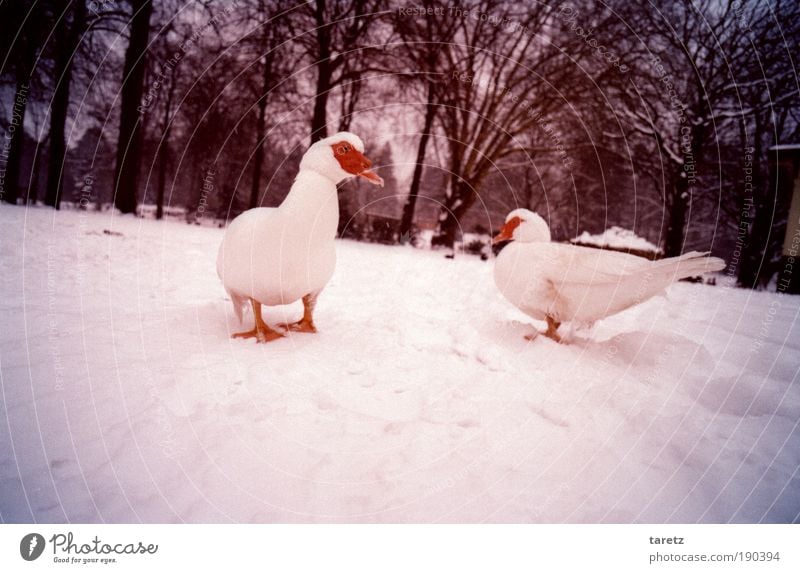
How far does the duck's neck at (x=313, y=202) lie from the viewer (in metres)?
2.09

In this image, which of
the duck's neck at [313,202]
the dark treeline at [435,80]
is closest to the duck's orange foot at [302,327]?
the duck's neck at [313,202]

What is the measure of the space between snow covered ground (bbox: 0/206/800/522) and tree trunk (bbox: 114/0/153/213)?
10.2 ft

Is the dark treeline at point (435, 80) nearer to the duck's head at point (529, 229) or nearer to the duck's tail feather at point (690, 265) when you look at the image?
the duck's tail feather at point (690, 265)

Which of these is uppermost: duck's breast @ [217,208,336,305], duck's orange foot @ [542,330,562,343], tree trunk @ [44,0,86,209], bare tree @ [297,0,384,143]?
bare tree @ [297,0,384,143]

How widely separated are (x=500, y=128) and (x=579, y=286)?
16.4 feet

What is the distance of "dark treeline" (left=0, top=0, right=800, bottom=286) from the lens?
340 cm

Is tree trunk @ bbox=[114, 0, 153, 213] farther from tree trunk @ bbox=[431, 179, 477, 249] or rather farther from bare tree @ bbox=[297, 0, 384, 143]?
tree trunk @ bbox=[431, 179, 477, 249]

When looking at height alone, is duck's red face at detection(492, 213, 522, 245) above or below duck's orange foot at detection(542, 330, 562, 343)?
above

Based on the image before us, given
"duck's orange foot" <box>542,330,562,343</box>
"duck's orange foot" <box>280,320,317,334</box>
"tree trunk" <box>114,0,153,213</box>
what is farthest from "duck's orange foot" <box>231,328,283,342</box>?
"tree trunk" <box>114,0,153,213</box>

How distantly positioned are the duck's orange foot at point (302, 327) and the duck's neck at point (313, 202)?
666 millimetres

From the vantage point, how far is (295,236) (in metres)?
2.07

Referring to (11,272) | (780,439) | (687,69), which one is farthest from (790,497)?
(687,69)

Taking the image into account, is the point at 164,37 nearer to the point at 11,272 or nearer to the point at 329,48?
the point at 329,48

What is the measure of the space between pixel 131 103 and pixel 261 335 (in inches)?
227
